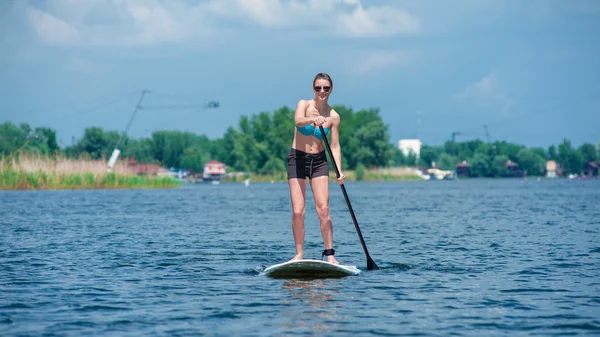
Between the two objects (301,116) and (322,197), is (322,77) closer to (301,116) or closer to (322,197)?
(301,116)

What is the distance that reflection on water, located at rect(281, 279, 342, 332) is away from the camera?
9.96 metres

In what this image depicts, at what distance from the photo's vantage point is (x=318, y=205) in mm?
14211

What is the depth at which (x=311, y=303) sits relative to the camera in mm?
11438

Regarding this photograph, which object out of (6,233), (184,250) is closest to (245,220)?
(6,233)

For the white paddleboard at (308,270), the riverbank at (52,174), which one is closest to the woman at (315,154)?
the white paddleboard at (308,270)

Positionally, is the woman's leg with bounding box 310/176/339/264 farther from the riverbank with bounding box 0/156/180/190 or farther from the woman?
the riverbank with bounding box 0/156/180/190

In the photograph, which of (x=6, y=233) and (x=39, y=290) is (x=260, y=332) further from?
(x=6, y=233)

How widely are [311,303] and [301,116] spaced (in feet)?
11.0

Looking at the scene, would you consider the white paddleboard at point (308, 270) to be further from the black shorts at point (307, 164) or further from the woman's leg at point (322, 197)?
the black shorts at point (307, 164)

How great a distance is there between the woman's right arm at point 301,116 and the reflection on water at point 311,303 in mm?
2341

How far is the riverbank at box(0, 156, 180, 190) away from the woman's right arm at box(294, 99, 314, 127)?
51.2 metres

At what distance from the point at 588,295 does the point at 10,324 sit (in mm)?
7354

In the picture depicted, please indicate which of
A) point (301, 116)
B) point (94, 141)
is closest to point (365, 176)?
point (94, 141)

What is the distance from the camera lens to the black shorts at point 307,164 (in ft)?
46.2
